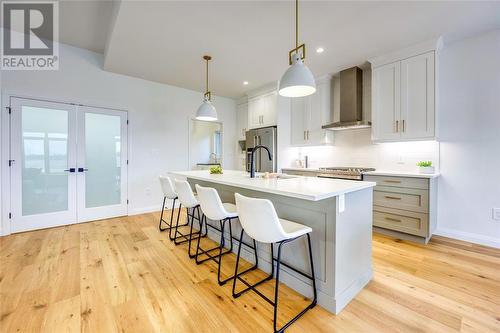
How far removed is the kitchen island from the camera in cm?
160

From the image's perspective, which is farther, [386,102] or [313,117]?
[313,117]

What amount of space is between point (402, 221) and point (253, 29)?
3.16 metres

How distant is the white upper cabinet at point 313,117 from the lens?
13.6ft

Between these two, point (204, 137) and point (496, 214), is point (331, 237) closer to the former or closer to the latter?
point (496, 214)

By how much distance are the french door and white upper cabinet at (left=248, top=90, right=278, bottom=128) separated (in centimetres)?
263

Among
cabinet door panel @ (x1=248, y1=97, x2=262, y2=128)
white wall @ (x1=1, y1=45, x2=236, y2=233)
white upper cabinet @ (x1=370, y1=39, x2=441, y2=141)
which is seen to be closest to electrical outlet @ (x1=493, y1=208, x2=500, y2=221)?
white upper cabinet @ (x1=370, y1=39, x2=441, y2=141)

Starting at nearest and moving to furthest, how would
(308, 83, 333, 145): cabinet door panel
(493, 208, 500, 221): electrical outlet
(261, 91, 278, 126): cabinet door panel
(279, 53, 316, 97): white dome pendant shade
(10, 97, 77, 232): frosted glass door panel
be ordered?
(279, 53, 316, 97): white dome pendant shade → (493, 208, 500, 221): electrical outlet → (10, 97, 77, 232): frosted glass door panel → (308, 83, 333, 145): cabinet door panel → (261, 91, 278, 126): cabinet door panel

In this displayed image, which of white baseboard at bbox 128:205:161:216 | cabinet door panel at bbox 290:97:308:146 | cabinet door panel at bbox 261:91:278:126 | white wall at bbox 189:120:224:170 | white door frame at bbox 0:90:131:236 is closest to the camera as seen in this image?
white door frame at bbox 0:90:131:236

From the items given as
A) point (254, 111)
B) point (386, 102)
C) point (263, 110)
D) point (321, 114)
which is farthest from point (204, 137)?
point (386, 102)

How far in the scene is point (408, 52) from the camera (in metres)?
3.04

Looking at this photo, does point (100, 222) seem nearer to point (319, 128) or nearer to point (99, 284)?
point (99, 284)

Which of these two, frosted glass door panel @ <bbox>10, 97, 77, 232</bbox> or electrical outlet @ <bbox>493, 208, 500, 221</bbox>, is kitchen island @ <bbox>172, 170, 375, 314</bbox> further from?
frosted glass door panel @ <bbox>10, 97, 77, 232</bbox>

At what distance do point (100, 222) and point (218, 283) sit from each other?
296 centimetres

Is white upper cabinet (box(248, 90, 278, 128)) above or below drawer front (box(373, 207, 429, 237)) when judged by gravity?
above
